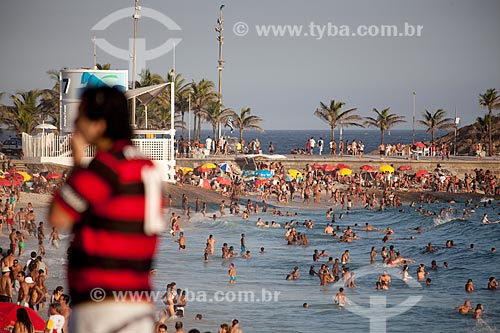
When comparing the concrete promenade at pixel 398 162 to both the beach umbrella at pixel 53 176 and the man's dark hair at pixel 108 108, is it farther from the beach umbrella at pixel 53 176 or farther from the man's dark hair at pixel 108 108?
the man's dark hair at pixel 108 108

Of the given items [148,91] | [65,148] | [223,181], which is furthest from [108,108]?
[223,181]

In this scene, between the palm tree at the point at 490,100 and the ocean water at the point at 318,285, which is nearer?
the ocean water at the point at 318,285

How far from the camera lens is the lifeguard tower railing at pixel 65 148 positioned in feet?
148

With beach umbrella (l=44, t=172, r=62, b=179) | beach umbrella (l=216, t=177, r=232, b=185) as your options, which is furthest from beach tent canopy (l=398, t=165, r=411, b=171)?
beach umbrella (l=44, t=172, r=62, b=179)

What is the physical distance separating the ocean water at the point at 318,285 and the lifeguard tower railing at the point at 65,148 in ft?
13.4

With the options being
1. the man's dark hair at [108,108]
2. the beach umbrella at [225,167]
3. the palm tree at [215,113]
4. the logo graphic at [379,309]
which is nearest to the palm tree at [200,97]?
the palm tree at [215,113]

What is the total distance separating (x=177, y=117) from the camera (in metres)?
72.2

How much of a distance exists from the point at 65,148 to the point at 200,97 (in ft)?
82.7

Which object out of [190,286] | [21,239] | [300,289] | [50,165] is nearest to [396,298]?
[300,289]

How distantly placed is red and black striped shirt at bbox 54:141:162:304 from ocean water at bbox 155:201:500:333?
17288 mm

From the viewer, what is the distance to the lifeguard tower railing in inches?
1770

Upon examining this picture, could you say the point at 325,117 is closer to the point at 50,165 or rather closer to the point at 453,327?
the point at 50,165

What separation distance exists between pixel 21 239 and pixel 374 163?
1386 inches

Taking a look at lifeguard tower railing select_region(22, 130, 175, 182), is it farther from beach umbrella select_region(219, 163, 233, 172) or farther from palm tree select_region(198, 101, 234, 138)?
palm tree select_region(198, 101, 234, 138)
